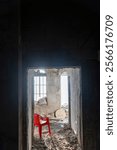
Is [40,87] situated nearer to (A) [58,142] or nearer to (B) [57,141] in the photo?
(B) [57,141]

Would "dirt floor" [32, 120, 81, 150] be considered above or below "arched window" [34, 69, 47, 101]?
below

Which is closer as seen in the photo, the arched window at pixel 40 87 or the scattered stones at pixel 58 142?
the scattered stones at pixel 58 142

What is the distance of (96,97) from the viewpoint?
498 cm

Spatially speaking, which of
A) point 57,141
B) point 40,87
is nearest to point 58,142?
point 57,141

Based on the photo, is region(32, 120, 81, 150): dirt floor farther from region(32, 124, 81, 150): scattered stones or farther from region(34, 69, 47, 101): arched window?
region(34, 69, 47, 101): arched window

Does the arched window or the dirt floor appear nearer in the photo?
the dirt floor

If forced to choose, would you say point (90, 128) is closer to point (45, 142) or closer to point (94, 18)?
point (94, 18)

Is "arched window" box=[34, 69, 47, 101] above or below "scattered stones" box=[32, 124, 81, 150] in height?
above

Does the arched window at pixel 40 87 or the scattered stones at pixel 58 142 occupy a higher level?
the arched window at pixel 40 87

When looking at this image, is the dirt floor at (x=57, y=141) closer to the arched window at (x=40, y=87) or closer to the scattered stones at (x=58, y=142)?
the scattered stones at (x=58, y=142)

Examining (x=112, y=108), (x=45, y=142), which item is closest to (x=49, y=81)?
(x=45, y=142)

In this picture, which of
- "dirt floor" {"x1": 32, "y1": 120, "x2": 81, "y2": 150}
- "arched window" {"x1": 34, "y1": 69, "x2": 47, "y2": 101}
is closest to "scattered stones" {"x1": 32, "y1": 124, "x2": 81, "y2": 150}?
"dirt floor" {"x1": 32, "y1": 120, "x2": 81, "y2": 150}

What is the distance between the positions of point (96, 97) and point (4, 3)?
2350 millimetres

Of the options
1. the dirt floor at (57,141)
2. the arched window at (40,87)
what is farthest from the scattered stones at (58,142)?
the arched window at (40,87)
